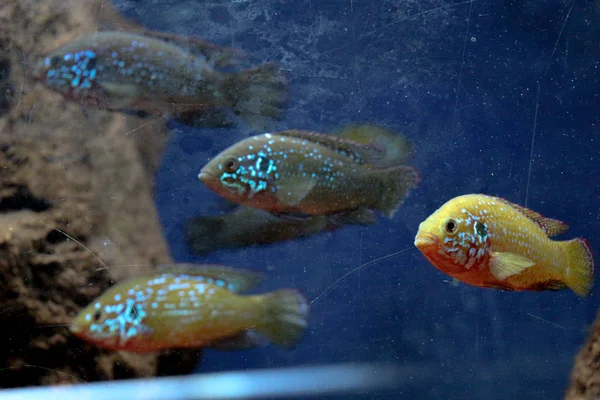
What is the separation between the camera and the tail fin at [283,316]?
2.01 meters

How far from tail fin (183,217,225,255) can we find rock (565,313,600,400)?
4.98ft

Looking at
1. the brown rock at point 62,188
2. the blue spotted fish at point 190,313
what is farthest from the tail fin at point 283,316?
the brown rock at point 62,188

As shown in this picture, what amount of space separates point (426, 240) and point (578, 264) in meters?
0.65

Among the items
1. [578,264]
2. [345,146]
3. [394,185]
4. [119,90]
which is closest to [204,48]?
[119,90]

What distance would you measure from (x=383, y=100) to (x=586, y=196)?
0.92m

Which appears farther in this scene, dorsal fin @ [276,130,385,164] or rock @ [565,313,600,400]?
rock @ [565,313,600,400]

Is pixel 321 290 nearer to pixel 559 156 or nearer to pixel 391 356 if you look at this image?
pixel 391 356

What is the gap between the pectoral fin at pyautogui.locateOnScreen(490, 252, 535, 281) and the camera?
1697 mm

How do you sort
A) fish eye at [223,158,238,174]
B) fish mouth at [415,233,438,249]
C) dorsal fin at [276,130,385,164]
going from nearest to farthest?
fish mouth at [415,233,438,249] < fish eye at [223,158,238,174] < dorsal fin at [276,130,385,164]

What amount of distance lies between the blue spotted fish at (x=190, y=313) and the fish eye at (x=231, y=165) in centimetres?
44

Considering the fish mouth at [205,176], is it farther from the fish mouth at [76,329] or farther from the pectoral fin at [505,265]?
the pectoral fin at [505,265]

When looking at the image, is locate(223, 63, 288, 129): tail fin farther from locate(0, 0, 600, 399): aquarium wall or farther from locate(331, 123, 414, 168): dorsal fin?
locate(331, 123, 414, 168): dorsal fin

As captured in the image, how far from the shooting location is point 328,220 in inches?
81.3

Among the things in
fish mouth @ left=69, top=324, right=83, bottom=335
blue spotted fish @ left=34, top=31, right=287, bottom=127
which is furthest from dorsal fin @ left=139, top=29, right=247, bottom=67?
fish mouth @ left=69, top=324, right=83, bottom=335
